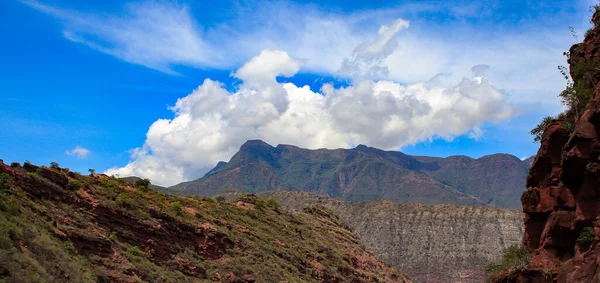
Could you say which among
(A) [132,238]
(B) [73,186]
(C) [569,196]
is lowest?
(A) [132,238]

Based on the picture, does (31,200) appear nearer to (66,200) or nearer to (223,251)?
(66,200)

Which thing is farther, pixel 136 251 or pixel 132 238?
pixel 132 238

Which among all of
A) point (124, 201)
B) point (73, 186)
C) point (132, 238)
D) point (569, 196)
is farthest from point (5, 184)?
point (569, 196)

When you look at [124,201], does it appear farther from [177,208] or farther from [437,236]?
[437,236]

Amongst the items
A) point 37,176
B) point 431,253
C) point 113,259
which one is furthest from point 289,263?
point 431,253

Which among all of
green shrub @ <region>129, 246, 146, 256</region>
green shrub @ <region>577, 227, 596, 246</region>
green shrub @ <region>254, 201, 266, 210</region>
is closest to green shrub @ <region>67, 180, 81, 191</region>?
green shrub @ <region>129, 246, 146, 256</region>

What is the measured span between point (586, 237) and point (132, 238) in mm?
28074

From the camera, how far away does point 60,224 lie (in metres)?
28.2

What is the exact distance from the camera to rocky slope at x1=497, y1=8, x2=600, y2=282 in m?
18.3

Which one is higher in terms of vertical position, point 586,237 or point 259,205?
point 259,205

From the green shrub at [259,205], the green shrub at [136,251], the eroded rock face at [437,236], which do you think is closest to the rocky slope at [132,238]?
the green shrub at [136,251]

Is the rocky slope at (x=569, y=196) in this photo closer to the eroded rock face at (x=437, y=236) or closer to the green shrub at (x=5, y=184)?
the green shrub at (x=5, y=184)

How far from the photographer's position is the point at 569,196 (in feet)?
65.4

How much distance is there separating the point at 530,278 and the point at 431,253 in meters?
104
